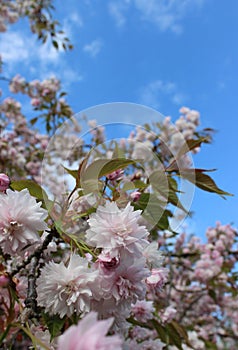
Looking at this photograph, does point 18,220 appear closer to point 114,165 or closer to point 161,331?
point 114,165

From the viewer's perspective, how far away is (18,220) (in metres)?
0.61

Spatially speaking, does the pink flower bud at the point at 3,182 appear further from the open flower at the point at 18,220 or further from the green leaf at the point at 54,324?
the green leaf at the point at 54,324

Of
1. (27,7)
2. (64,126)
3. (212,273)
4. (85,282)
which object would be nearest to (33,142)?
(27,7)

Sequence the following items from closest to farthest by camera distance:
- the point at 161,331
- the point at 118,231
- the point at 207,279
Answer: the point at 118,231, the point at 161,331, the point at 207,279

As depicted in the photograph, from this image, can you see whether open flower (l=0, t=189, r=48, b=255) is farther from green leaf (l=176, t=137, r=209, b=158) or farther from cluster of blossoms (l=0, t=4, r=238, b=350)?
green leaf (l=176, t=137, r=209, b=158)

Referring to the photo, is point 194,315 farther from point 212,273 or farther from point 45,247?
point 45,247

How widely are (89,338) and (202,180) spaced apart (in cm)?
66

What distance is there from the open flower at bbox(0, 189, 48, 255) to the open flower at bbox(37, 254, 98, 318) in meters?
0.07

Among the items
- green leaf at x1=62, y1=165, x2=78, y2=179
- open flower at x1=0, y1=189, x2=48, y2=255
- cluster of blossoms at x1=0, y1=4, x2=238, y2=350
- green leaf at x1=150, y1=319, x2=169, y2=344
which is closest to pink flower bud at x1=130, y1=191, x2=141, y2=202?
cluster of blossoms at x1=0, y1=4, x2=238, y2=350

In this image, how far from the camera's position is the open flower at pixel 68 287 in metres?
0.60

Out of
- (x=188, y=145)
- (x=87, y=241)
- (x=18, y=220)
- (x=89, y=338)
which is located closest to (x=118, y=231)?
(x=87, y=241)

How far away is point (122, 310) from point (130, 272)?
0.24 ft

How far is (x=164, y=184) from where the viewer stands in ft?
2.83

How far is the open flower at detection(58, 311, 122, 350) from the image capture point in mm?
301
